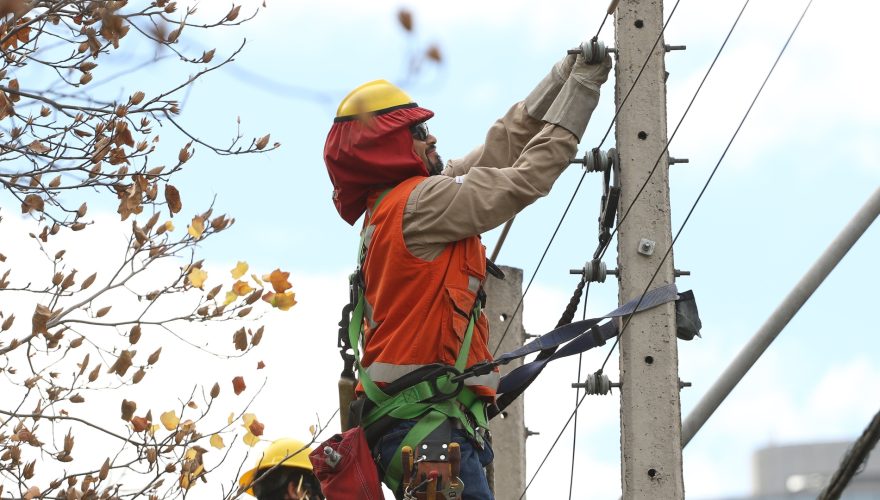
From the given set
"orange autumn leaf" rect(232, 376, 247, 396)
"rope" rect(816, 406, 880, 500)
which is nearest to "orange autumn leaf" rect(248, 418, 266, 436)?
"orange autumn leaf" rect(232, 376, 247, 396)

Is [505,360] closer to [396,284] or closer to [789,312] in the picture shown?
[396,284]

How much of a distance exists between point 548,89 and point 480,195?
0.81m

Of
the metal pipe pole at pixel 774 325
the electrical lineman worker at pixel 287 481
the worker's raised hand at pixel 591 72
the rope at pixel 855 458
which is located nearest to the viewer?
the rope at pixel 855 458

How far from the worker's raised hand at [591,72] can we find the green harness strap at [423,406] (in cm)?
103

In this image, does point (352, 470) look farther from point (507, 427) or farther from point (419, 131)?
point (507, 427)

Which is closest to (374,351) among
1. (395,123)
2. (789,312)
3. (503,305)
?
(395,123)

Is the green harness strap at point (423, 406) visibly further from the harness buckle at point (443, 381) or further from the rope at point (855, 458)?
the rope at point (855, 458)

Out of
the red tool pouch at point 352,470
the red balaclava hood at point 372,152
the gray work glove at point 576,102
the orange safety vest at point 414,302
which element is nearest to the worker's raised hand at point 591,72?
the gray work glove at point 576,102

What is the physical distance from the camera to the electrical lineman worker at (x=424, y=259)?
563 centimetres

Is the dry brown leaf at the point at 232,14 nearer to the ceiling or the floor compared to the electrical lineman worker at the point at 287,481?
nearer to the ceiling

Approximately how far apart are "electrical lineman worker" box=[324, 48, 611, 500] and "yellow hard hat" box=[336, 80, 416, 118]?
11 mm

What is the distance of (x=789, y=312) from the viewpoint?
636 cm

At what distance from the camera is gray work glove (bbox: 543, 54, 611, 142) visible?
5816mm

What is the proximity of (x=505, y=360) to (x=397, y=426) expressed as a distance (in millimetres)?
510
